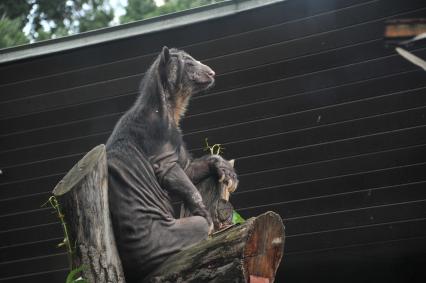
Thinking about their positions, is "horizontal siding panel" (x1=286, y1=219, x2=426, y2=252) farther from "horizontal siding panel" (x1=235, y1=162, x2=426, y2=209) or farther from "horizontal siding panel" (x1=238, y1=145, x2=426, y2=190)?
"horizontal siding panel" (x1=238, y1=145, x2=426, y2=190)

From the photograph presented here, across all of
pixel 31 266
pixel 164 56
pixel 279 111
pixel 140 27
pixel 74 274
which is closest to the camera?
pixel 74 274

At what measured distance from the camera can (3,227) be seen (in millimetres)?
8773

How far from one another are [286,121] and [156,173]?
9.65 feet

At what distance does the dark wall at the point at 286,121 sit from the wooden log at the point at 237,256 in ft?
11.1

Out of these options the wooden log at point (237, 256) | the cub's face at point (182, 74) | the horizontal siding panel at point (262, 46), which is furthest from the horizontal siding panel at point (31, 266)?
Answer: the wooden log at point (237, 256)

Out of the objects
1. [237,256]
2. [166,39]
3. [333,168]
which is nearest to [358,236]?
[333,168]

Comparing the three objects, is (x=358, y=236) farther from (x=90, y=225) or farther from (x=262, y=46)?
(x=90, y=225)

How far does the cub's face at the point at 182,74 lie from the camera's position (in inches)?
226

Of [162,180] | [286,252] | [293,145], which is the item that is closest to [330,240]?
[286,252]

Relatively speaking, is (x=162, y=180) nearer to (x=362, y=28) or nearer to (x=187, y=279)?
(x=187, y=279)

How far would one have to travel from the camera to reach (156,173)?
17.7 ft

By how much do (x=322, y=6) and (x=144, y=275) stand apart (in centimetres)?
357

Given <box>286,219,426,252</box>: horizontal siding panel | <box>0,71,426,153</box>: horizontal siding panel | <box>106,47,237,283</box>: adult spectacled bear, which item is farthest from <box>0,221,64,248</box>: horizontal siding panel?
<box>106,47,237,283</box>: adult spectacled bear

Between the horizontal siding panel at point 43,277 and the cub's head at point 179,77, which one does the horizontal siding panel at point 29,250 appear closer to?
the horizontal siding panel at point 43,277
